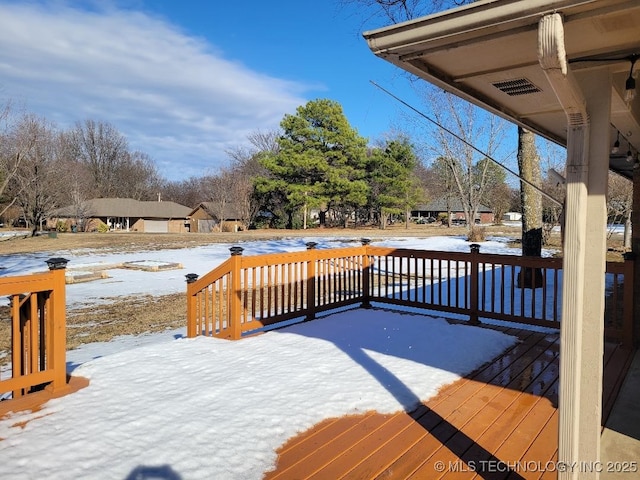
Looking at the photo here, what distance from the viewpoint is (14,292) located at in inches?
111

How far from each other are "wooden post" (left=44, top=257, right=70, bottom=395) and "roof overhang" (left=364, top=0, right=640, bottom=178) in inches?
106

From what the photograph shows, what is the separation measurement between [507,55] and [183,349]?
367 cm

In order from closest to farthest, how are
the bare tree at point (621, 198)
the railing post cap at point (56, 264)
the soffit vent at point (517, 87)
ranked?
the soffit vent at point (517, 87), the railing post cap at point (56, 264), the bare tree at point (621, 198)

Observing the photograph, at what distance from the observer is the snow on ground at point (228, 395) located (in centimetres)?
222

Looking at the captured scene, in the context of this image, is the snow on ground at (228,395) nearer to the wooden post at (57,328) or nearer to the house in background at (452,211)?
the wooden post at (57,328)

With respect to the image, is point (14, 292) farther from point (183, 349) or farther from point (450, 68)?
point (450, 68)

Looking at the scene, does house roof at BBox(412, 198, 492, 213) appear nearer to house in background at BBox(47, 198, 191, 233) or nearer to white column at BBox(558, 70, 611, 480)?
house in background at BBox(47, 198, 191, 233)

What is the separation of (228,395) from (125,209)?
4924cm

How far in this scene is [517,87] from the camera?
2408 mm

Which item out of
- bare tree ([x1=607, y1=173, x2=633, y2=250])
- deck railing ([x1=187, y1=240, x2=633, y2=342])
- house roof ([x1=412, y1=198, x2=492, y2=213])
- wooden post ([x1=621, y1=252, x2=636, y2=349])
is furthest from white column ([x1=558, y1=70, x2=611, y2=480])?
house roof ([x1=412, y1=198, x2=492, y2=213])

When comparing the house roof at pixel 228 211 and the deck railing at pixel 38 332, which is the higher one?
the house roof at pixel 228 211

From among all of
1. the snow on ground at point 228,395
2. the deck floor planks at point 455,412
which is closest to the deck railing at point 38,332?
the snow on ground at point 228,395

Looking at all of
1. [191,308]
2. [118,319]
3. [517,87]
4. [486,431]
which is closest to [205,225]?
[118,319]

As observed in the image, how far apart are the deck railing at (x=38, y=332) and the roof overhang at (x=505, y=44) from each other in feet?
8.94
